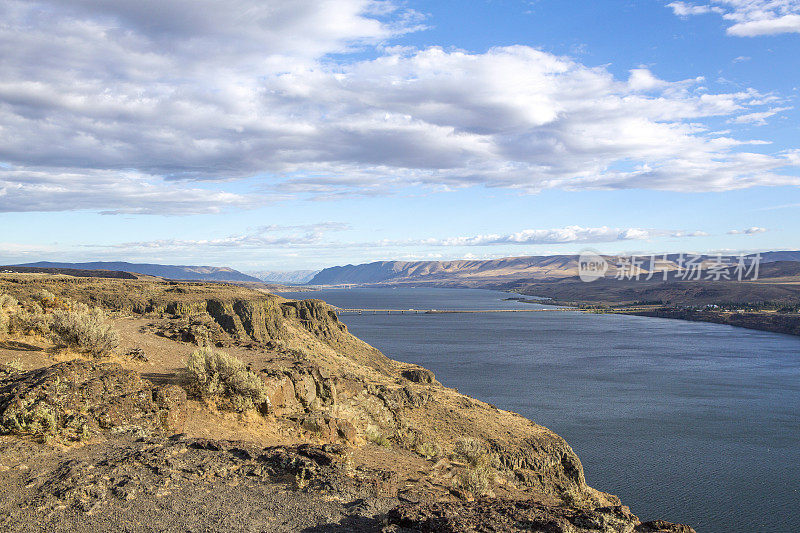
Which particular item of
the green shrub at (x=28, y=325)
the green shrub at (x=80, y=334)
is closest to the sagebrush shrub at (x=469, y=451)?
the green shrub at (x=80, y=334)

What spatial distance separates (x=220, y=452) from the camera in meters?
10.8

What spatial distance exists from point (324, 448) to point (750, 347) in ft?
293

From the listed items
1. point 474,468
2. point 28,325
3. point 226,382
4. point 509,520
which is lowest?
point 474,468

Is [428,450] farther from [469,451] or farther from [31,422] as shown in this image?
[31,422]

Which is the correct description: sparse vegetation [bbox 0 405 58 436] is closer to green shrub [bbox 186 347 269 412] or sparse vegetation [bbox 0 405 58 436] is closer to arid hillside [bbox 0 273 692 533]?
arid hillside [bbox 0 273 692 533]

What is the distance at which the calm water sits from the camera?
2739 cm

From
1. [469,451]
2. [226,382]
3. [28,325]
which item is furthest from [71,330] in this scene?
[469,451]

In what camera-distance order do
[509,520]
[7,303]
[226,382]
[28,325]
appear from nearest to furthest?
[509,520], [226,382], [28,325], [7,303]

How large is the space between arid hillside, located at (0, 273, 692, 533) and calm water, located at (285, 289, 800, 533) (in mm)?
9414

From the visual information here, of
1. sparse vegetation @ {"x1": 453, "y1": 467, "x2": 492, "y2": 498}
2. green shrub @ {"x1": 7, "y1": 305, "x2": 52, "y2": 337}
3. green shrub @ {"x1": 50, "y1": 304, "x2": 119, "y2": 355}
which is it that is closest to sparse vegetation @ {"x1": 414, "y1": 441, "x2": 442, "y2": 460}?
sparse vegetation @ {"x1": 453, "y1": 467, "x2": 492, "y2": 498}

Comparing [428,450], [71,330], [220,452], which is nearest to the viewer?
[220,452]

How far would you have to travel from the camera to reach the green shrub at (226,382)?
14.5 meters

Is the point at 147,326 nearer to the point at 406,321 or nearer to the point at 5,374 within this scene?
the point at 5,374

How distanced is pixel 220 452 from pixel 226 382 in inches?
167
